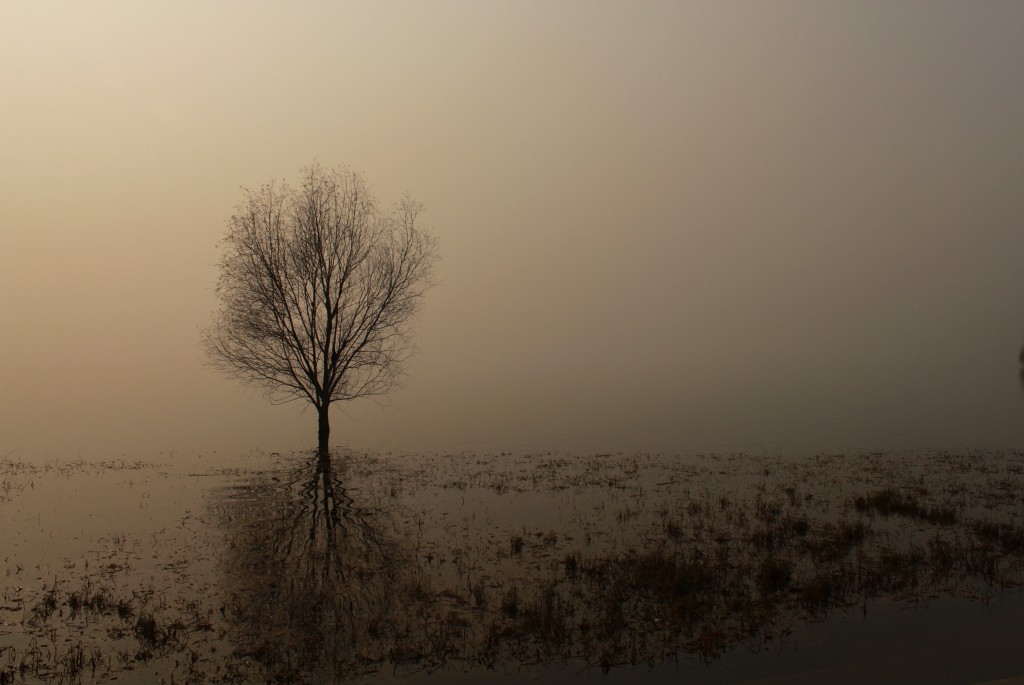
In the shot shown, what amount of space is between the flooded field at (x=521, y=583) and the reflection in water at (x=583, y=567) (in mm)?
62

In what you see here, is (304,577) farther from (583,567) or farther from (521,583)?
(583,567)

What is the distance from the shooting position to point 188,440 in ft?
162

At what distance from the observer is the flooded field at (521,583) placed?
1057cm

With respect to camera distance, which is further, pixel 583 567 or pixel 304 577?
pixel 583 567

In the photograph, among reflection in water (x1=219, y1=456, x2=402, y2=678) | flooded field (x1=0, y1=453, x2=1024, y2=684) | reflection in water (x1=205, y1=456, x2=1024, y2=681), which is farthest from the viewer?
reflection in water (x1=205, y1=456, x2=1024, y2=681)

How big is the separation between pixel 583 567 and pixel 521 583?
Result: 5.36 ft

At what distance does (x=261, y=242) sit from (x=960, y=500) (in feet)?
106

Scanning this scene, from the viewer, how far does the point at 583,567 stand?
49.2ft

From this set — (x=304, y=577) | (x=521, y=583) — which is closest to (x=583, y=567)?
(x=521, y=583)

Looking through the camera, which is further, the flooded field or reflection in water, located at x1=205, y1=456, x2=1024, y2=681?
reflection in water, located at x1=205, y1=456, x2=1024, y2=681

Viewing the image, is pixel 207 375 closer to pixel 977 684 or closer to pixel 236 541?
pixel 236 541

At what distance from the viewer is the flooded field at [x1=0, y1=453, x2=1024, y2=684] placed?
34.7 feet

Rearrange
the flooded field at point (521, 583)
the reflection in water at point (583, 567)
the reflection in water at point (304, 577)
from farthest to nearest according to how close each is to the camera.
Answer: the reflection in water at point (583, 567)
the reflection in water at point (304, 577)
the flooded field at point (521, 583)

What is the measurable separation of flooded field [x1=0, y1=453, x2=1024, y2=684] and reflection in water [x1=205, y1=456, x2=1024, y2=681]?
62 mm
